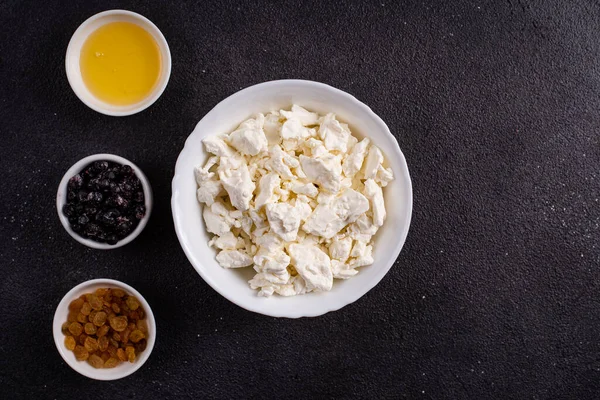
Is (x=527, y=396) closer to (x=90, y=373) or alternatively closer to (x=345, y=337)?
(x=345, y=337)

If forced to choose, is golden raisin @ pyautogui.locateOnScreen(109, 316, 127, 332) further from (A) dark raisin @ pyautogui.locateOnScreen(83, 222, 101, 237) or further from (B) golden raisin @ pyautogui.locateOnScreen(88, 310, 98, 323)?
(A) dark raisin @ pyautogui.locateOnScreen(83, 222, 101, 237)

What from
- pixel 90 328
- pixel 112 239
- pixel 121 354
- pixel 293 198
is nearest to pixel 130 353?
pixel 121 354

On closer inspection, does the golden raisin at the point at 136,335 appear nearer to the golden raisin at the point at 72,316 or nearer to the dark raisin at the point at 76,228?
the golden raisin at the point at 72,316

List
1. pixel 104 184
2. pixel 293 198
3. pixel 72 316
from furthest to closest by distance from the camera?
1. pixel 72 316
2. pixel 104 184
3. pixel 293 198

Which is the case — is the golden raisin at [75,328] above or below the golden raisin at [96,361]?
above

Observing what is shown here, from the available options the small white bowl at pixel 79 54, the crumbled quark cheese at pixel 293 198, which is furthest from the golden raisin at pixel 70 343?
the small white bowl at pixel 79 54

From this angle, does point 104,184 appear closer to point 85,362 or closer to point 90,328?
point 90,328
